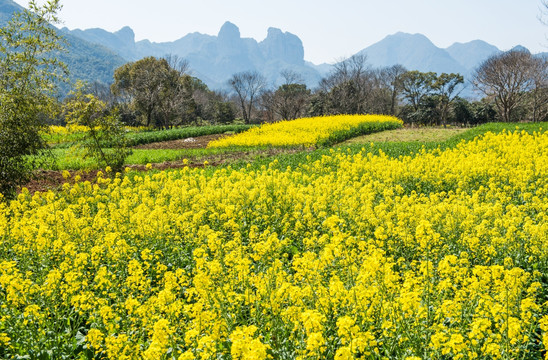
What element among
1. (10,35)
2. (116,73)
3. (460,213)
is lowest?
(460,213)

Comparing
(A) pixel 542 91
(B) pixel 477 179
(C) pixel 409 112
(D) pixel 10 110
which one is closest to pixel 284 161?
(B) pixel 477 179

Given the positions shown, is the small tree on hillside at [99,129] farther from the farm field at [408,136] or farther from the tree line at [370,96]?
the tree line at [370,96]

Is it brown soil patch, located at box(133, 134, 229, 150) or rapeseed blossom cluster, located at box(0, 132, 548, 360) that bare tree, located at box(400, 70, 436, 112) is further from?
rapeseed blossom cluster, located at box(0, 132, 548, 360)

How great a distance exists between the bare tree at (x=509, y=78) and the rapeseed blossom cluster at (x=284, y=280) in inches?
1744

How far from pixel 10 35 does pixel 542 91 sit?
62.9 meters

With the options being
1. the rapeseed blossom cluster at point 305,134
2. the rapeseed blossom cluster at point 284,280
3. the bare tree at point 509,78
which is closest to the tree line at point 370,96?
the bare tree at point 509,78

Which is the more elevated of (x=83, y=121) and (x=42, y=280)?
(x=83, y=121)

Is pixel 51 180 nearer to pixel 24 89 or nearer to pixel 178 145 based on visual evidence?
pixel 24 89

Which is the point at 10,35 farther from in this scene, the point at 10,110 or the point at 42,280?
the point at 42,280

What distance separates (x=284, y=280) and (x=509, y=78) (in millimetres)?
56181

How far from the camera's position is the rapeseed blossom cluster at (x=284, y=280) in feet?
13.6

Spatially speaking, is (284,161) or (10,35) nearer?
(10,35)

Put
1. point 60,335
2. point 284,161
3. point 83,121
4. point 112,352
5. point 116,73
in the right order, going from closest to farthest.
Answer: point 112,352 → point 60,335 → point 83,121 → point 284,161 → point 116,73

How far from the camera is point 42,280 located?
6.44 m
